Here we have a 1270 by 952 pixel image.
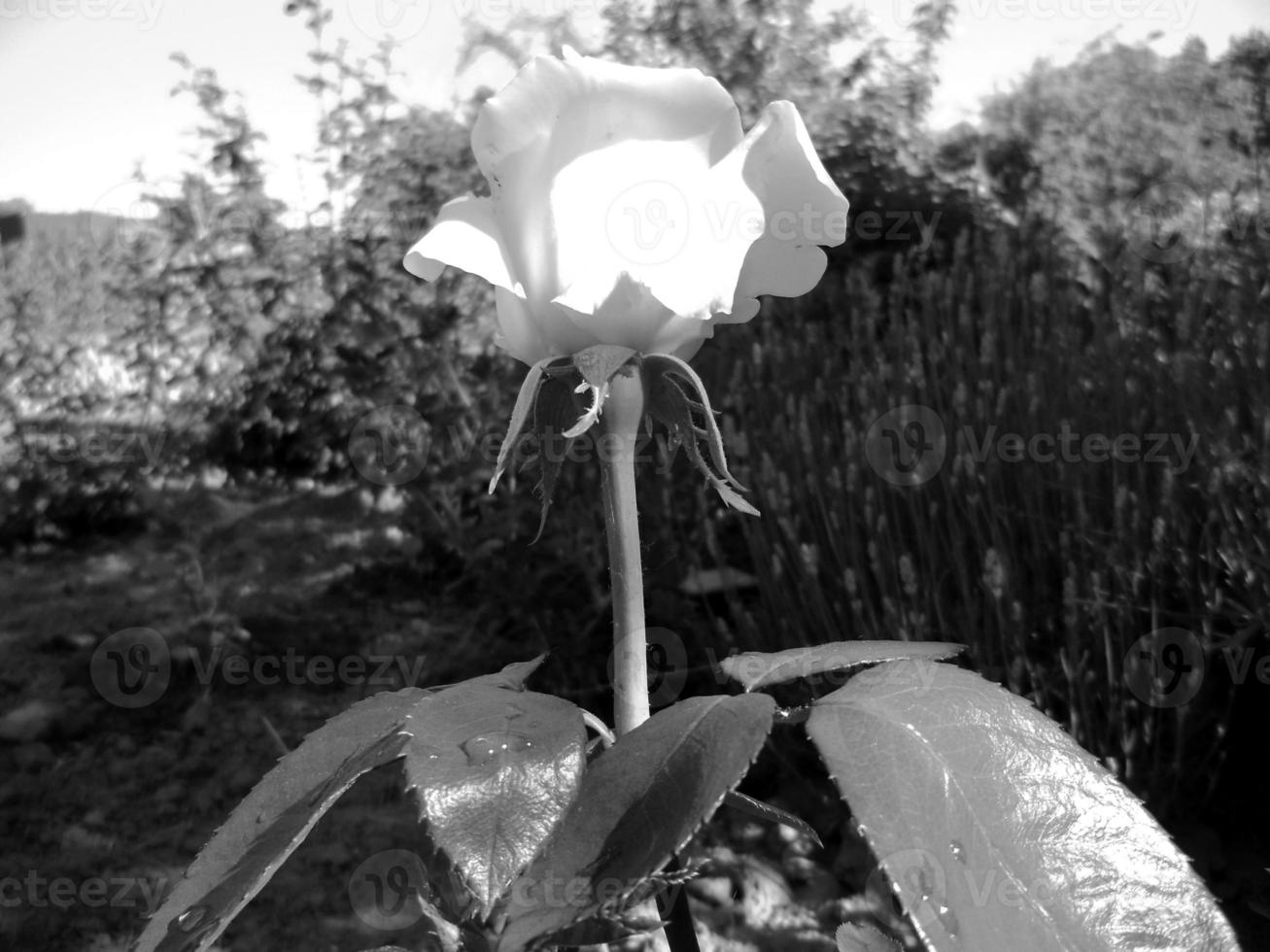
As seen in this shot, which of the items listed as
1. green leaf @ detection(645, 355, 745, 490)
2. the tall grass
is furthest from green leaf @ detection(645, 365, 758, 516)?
the tall grass

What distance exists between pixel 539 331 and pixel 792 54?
3.87m

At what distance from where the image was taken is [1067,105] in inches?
198

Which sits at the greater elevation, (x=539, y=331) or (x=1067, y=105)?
(x=1067, y=105)

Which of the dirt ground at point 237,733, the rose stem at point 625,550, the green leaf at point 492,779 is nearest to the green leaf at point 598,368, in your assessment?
the rose stem at point 625,550

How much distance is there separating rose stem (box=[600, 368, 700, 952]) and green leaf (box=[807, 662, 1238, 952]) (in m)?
0.10

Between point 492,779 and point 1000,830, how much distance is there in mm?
188

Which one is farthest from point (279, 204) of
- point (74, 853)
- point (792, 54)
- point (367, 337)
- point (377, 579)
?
point (74, 853)

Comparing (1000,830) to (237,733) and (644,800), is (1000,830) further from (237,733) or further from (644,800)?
(237,733)

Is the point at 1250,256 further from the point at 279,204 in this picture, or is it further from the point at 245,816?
the point at 279,204

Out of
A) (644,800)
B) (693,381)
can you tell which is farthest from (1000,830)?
(693,381)

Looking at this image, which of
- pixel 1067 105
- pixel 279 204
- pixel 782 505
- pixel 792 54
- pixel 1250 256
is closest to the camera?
pixel 782 505

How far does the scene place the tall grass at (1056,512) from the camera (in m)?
1.77

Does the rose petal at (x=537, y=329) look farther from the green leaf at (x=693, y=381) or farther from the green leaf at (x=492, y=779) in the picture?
the green leaf at (x=492, y=779)

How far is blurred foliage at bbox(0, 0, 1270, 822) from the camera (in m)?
1.89
